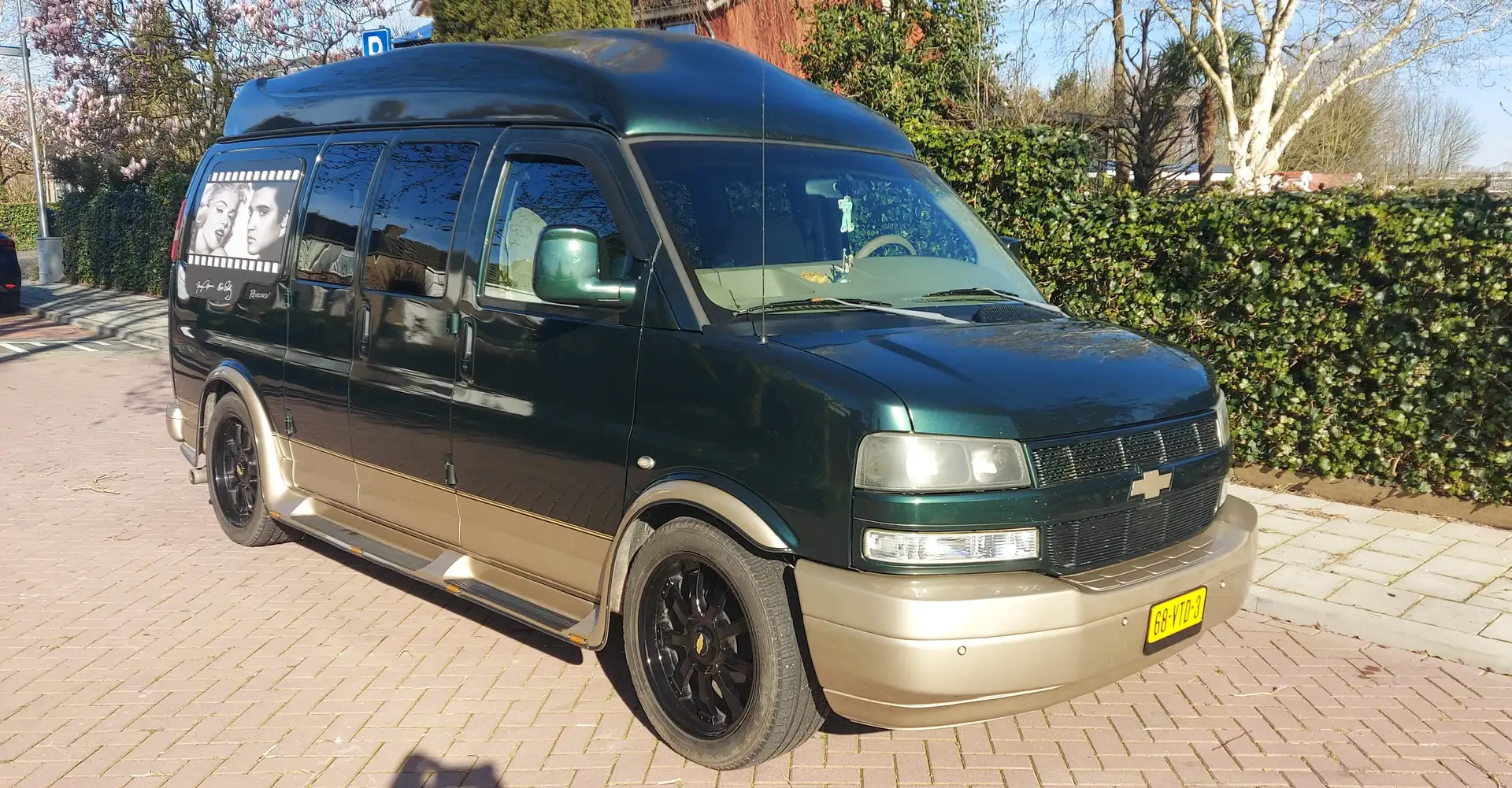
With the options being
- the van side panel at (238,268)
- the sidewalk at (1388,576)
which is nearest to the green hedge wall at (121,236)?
the van side panel at (238,268)

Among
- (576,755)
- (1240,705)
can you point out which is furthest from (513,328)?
(1240,705)

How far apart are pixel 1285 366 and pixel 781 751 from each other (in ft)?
16.3

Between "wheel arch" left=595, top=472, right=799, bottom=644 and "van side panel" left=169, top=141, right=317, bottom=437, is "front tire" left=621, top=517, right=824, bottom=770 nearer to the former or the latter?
"wheel arch" left=595, top=472, right=799, bottom=644

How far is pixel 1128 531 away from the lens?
364 cm

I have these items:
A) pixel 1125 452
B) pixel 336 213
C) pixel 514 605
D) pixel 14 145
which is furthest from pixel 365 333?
pixel 14 145

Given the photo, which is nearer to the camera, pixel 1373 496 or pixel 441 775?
pixel 441 775

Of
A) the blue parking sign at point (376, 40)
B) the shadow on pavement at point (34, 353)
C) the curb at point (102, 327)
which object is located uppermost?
the blue parking sign at point (376, 40)

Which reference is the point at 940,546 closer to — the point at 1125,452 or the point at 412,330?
the point at 1125,452

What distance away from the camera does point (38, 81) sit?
3294 centimetres

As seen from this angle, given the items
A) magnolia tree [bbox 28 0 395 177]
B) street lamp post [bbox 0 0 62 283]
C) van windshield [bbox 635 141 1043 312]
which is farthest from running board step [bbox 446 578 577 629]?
street lamp post [bbox 0 0 62 283]

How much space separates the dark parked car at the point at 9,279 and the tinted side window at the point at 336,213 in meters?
18.9

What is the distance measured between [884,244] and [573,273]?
1.33 m

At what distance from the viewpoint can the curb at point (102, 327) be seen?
16750 millimetres

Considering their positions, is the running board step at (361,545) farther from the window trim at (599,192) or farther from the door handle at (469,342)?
the window trim at (599,192)
